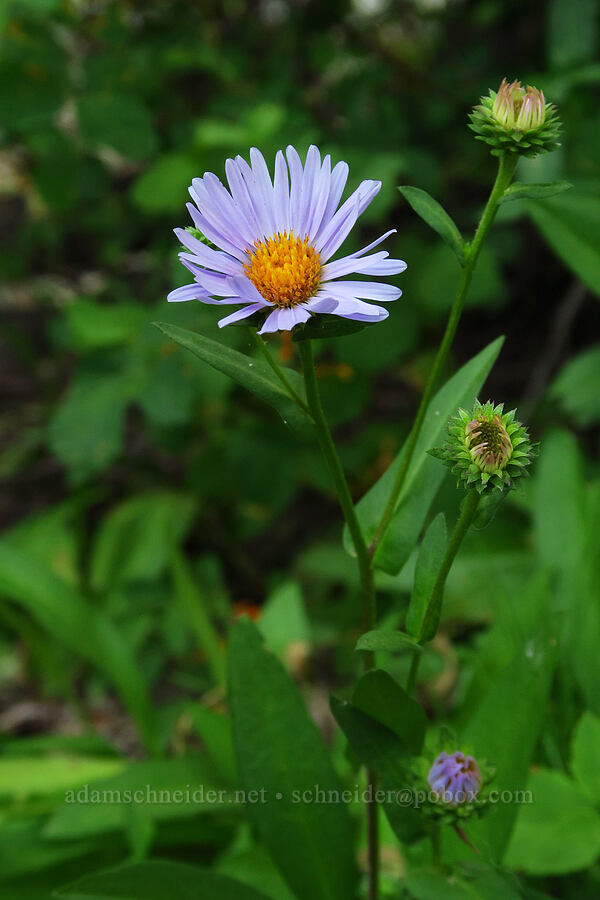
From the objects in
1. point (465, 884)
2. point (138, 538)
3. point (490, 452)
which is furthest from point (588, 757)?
point (138, 538)

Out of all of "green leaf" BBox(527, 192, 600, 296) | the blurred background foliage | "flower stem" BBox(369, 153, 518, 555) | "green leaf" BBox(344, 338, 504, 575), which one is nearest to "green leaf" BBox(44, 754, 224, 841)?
the blurred background foliage

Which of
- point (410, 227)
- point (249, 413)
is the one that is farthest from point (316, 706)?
point (410, 227)

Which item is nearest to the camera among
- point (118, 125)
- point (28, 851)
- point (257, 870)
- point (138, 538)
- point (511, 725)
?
point (511, 725)

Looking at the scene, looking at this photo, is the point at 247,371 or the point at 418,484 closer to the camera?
the point at 247,371

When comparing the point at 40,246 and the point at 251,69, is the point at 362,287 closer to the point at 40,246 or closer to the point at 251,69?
the point at 251,69

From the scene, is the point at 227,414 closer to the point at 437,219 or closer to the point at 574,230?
the point at 574,230
